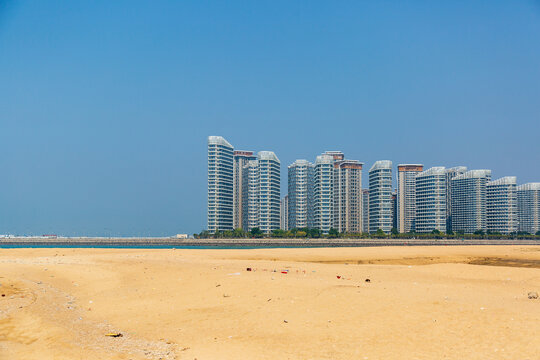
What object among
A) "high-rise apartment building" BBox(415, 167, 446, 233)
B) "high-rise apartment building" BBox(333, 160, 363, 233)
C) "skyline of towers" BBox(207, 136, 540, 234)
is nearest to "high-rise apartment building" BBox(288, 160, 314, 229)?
"skyline of towers" BBox(207, 136, 540, 234)

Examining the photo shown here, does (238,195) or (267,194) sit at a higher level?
(267,194)

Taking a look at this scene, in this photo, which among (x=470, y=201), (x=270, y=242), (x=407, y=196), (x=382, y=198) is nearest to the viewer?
(x=270, y=242)

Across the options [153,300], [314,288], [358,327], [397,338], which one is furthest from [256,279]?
[397,338]

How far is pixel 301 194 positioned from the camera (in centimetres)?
17950

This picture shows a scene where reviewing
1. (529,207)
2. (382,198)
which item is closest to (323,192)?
(382,198)

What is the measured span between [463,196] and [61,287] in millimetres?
179159

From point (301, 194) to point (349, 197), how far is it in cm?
1956

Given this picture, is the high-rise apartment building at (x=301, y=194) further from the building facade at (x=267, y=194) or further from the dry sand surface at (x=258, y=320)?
the dry sand surface at (x=258, y=320)

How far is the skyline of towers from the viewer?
17025cm

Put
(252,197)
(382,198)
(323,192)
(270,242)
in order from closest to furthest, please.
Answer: (270,242) < (323,192) < (382,198) < (252,197)

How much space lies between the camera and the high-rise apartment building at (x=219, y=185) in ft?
571

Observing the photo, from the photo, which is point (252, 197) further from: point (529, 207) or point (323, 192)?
point (529, 207)

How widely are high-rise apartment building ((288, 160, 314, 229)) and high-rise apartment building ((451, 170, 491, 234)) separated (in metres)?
59.9

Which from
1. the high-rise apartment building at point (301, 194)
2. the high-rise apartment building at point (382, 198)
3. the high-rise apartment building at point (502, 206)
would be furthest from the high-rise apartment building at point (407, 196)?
the high-rise apartment building at point (301, 194)
